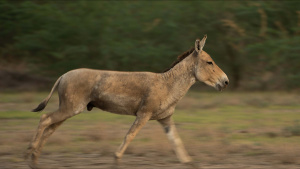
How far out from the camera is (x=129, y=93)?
6.88 meters

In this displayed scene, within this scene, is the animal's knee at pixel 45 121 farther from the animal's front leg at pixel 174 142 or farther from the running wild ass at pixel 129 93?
the animal's front leg at pixel 174 142

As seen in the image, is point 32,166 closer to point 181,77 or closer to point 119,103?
point 119,103

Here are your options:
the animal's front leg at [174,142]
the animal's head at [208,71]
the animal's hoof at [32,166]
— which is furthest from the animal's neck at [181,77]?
the animal's hoof at [32,166]

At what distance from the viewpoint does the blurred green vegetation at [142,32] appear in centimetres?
1878

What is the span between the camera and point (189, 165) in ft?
23.1

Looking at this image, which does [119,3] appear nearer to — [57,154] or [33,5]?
[33,5]

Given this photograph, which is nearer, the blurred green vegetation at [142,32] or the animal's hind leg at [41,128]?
the animal's hind leg at [41,128]

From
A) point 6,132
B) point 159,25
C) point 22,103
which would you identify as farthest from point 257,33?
point 6,132

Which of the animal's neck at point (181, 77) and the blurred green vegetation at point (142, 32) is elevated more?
the animal's neck at point (181, 77)

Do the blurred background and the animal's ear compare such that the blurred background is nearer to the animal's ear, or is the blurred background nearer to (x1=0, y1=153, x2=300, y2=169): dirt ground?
(x1=0, y1=153, x2=300, y2=169): dirt ground

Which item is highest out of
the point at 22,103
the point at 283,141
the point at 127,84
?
the point at 127,84

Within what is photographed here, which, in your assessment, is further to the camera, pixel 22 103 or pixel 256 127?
pixel 22 103

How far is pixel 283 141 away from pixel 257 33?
1078 centimetres

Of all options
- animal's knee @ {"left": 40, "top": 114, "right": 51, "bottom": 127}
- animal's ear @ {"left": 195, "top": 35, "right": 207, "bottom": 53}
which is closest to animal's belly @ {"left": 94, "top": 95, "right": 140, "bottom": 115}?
animal's knee @ {"left": 40, "top": 114, "right": 51, "bottom": 127}
